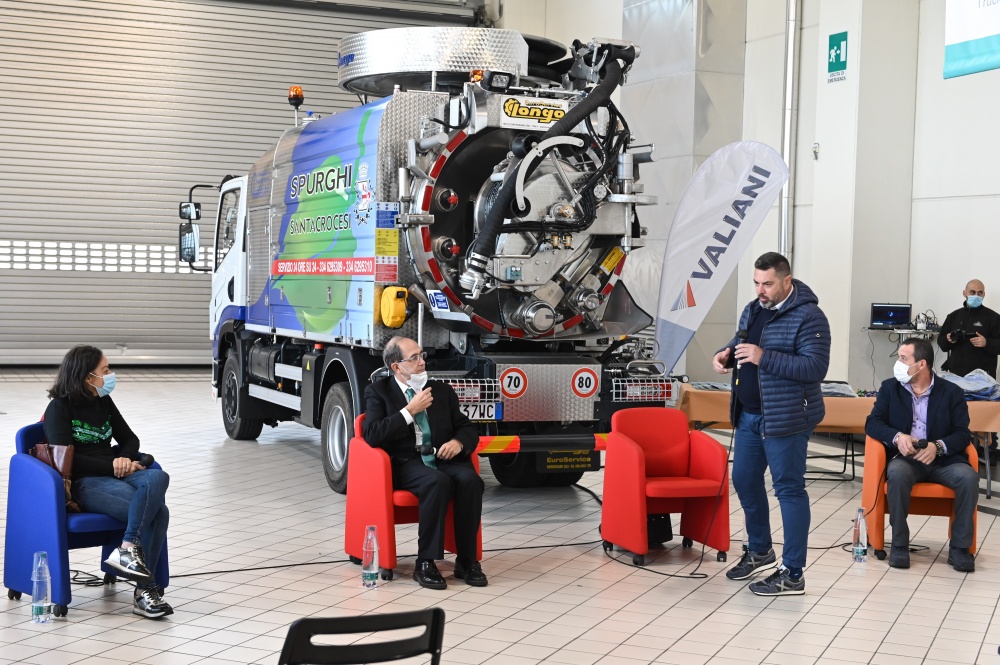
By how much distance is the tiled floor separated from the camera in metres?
5.00

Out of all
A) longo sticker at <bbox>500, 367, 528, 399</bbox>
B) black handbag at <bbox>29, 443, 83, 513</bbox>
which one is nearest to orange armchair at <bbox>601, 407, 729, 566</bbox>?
longo sticker at <bbox>500, 367, 528, 399</bbox>

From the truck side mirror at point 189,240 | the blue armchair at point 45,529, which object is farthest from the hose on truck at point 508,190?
the truck side mirror at point 189,240

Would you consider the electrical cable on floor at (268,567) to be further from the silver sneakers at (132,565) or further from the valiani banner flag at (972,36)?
the valiani banner flag at (972,36)

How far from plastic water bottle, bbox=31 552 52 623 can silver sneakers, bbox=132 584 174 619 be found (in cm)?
39

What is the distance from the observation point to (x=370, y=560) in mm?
5957

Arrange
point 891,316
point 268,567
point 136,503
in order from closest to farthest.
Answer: point 136,503, point 268,567, point 891,316

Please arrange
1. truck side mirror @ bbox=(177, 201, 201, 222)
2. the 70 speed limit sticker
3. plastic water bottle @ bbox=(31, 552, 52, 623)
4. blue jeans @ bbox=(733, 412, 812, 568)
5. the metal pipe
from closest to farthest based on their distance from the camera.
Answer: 1. plastic water bottle @ bbox=(31, 552, 52, 623)
2. blue jeans @ bbox=(733, 412, 812, 568)
3. the 70 speed limit sticker
4. truck side mirror @ bbox=(177, 201, 201, 222)
5. the metal pipe

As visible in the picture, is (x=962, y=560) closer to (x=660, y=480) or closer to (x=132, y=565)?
(x=660, y=480)

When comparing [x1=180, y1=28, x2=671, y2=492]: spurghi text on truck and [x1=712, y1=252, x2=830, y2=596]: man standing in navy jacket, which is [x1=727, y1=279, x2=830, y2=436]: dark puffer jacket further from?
[x1=180, y1=28, x2=671, y2=492]: spurghi text on truck

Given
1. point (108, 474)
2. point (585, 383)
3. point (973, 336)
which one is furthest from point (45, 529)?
point (973, 336)

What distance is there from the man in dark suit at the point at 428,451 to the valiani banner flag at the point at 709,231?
3.46 m

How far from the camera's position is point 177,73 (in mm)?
17781

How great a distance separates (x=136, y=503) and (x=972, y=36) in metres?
6.72

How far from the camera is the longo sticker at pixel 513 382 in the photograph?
770 centimetres
